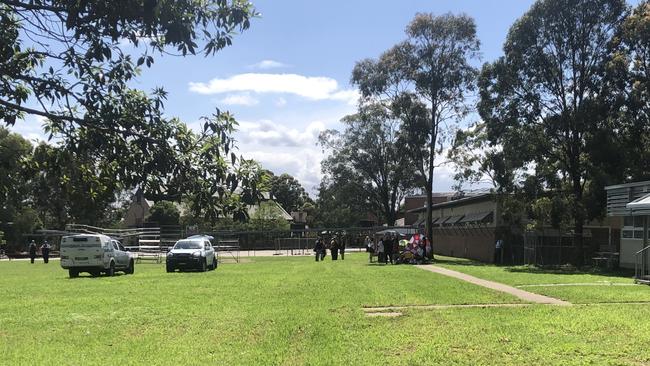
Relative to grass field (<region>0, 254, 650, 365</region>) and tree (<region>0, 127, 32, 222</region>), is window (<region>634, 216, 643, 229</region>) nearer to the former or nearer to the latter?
grass field (<region>0, 254, 650, 365</region>)

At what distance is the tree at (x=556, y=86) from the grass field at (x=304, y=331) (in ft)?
62.7

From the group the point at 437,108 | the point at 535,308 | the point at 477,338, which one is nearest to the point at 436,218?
the point at 437,108

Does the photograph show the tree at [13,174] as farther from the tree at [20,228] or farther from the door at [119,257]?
the tree at [20,228]

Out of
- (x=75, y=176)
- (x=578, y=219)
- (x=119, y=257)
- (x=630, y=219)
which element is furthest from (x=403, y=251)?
(x=75, y=176)

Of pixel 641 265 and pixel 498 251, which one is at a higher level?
pixel 641 265

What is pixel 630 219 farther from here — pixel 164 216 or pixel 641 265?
pixel 164 216

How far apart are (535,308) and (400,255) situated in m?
22.0

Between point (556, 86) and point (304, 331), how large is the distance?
95.0 ft

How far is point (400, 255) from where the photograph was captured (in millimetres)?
35062

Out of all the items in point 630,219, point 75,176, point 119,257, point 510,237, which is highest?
point 75,176

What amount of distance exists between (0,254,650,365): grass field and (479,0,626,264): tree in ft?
62.7

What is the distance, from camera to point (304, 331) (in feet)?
34.1

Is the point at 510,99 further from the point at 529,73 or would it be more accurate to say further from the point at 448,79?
the point at 448,79

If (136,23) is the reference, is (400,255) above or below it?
below
